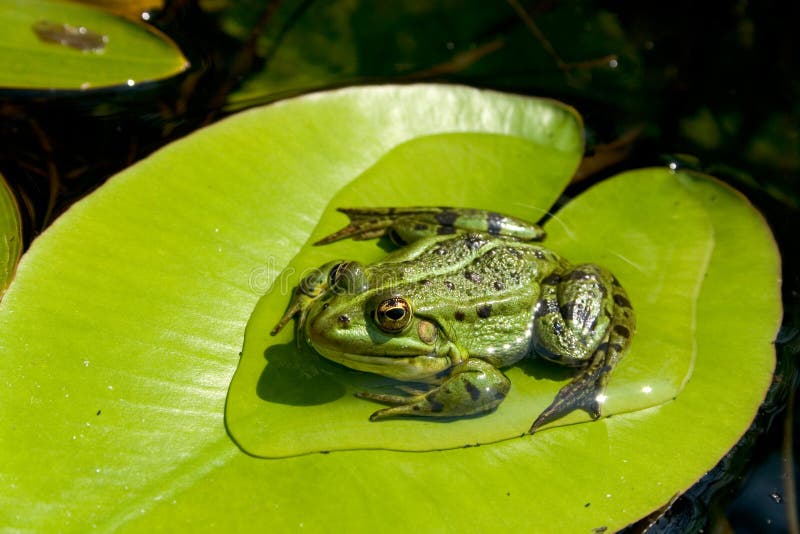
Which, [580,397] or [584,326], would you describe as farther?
[584,326]

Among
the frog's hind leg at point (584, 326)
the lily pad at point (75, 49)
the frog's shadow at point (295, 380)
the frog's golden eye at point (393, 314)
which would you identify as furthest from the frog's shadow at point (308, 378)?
the lily pad at point (75, 49)

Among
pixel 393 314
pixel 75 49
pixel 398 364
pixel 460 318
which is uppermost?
pixel 75 49

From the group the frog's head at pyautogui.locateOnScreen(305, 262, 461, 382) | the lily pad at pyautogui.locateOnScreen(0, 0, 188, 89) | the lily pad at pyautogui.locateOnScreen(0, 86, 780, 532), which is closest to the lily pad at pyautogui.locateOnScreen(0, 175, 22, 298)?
the lily pad at pyautogui.locateOnScreen(0, 86, 780, 532)

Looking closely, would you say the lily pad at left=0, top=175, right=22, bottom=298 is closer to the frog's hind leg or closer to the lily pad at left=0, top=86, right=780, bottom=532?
the lily pad at left=0, top=86, right=780, bottom=532

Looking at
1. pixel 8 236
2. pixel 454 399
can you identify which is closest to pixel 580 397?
pixel 454 399

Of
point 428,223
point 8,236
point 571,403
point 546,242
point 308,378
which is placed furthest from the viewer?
point 546,242

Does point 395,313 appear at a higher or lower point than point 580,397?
higher

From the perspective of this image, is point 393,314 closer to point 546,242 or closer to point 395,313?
point 395,313
